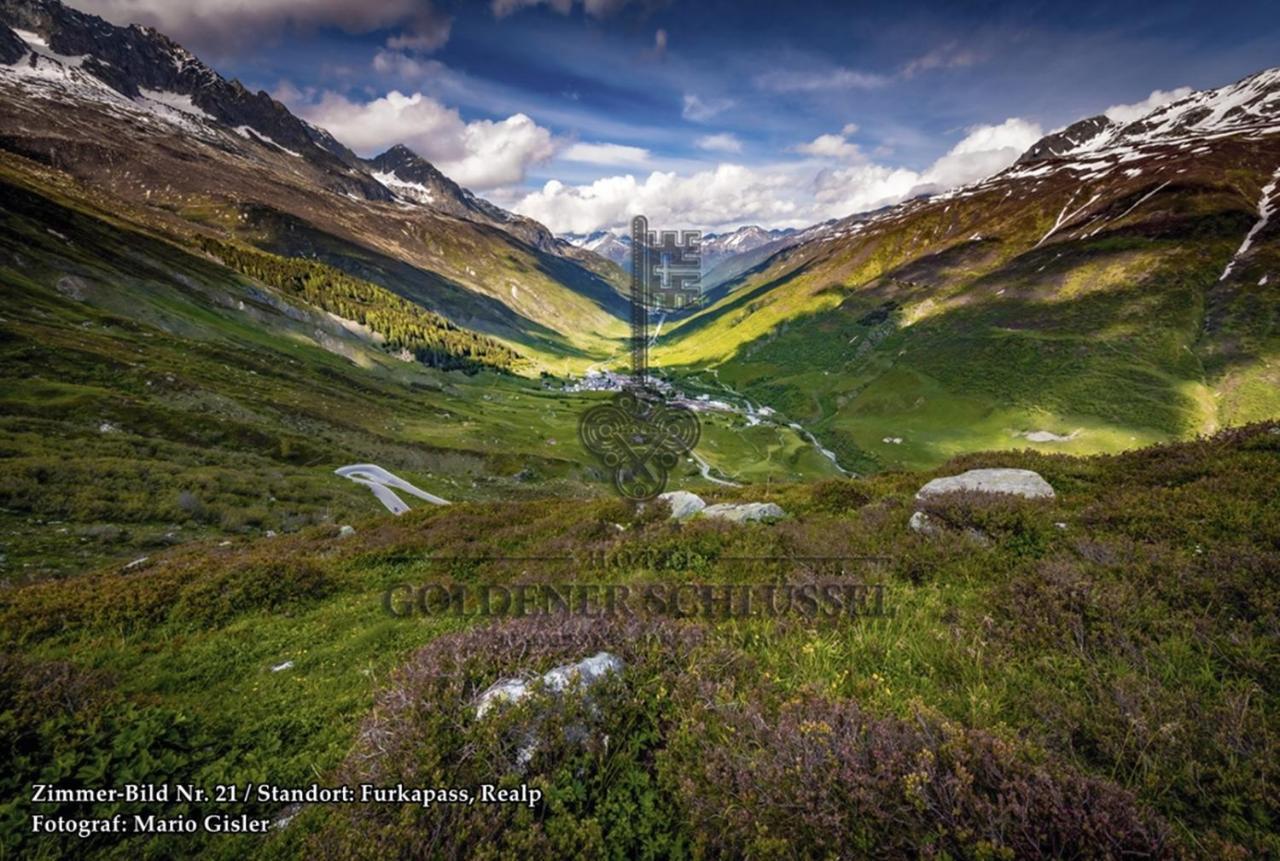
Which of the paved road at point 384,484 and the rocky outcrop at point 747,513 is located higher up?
the rocky outcrop at point 747,513

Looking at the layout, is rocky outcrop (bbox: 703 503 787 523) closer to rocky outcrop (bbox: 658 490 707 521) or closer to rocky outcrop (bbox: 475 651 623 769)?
rocky outcrop (bbox: 658 490 707 521)

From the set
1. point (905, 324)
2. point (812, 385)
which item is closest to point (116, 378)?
point (812, 385)

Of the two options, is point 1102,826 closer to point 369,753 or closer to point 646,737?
point 646,737

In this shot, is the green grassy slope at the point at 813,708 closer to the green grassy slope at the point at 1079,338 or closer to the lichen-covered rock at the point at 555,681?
the lichen-covered rock at the point at 555,681

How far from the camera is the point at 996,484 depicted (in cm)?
1412

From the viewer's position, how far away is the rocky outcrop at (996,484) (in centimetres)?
1287

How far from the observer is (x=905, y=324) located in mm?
178375

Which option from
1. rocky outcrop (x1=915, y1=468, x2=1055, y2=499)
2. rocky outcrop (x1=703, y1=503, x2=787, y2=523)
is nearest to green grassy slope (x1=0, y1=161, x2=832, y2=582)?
rocky outcrop (x1=703, y1=503, x2=787, y2=523)

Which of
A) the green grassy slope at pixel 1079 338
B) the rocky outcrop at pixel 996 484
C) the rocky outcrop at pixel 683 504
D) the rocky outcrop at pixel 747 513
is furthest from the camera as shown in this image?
the green grassy slope at pixel 1079 338

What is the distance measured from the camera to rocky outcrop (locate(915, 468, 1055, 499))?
42.2ft

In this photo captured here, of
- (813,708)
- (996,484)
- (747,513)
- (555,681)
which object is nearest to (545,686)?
(555,681)

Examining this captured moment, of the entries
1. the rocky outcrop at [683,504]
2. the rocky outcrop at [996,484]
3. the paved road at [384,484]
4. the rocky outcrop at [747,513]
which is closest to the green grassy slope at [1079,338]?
the paved road at [384,484]

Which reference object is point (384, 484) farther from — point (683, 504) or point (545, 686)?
point (545, 686)

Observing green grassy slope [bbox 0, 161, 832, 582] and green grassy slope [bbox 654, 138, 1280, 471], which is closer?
green grassy slope [bbox 0, 161, 832, 582]
